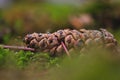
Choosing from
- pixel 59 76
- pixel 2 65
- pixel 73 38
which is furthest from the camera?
pixel 73 38

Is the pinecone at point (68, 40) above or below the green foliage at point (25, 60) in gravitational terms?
above

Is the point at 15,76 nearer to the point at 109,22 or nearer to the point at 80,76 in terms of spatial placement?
the point at 80,76

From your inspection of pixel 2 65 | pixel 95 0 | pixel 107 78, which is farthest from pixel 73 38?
pixel 95 0

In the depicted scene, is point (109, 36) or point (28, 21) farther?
point (28, 21)

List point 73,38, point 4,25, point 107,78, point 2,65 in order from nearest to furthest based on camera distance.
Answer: point 107,78
point 2,65
point 73,38
point 4,25

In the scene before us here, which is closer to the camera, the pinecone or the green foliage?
the green foliage

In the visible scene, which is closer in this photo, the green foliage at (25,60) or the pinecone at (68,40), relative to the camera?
the green foliage at (25,60)

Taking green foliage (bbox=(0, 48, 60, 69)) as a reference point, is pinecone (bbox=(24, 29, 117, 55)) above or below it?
above

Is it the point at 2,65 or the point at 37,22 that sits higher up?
the point at 2,65
